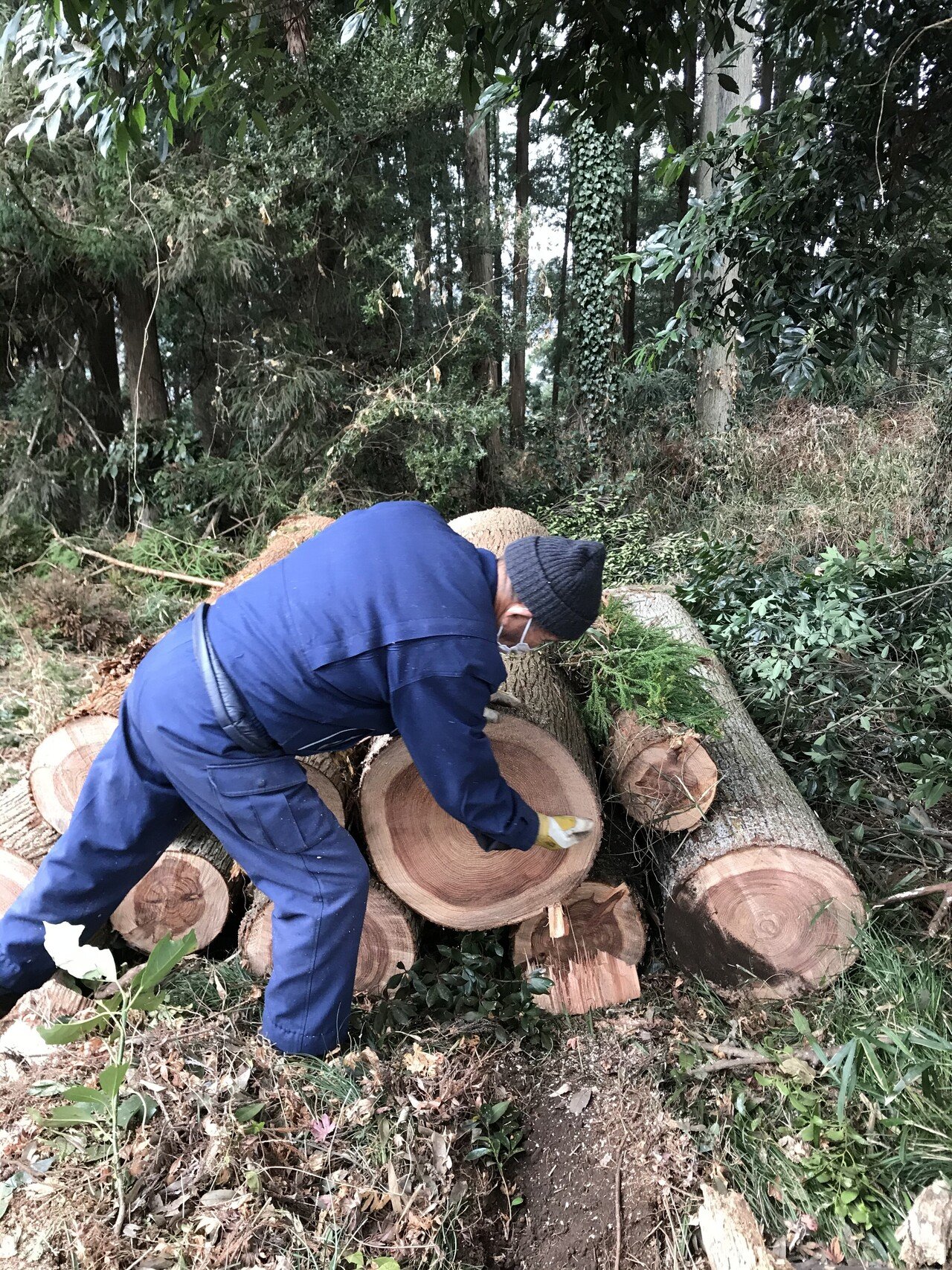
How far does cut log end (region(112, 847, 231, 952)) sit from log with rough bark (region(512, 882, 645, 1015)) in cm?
107

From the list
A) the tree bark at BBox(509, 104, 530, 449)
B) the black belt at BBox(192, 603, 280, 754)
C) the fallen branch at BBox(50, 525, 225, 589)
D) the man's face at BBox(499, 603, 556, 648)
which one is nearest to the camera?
the black belt at BBox(192, 603, 280, 754)

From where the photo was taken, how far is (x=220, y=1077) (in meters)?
2.02

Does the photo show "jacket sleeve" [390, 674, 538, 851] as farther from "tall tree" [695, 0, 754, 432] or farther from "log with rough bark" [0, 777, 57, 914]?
"tall tree" [695, 0, 754, 432]

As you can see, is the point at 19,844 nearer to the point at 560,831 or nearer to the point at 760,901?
the point at 560,831

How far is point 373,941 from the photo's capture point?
8.57ft

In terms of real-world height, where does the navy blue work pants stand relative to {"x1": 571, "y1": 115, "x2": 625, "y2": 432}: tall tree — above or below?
below

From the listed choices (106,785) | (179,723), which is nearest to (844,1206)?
(179,723)

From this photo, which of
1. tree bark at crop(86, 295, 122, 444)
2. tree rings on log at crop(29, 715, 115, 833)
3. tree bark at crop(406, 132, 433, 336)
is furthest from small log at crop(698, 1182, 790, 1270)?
tree bark at crop(86, 295, 122, 444)

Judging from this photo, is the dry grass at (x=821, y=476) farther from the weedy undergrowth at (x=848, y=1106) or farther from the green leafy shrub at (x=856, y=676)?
the weedy undergrowth at (x=848, y=1106)

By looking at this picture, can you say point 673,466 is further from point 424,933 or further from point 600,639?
point 424,933

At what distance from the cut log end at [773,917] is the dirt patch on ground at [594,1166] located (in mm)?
389

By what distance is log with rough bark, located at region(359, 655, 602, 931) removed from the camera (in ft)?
8.00

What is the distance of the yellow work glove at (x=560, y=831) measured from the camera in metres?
2.29

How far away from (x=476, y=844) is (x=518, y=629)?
76 cm
